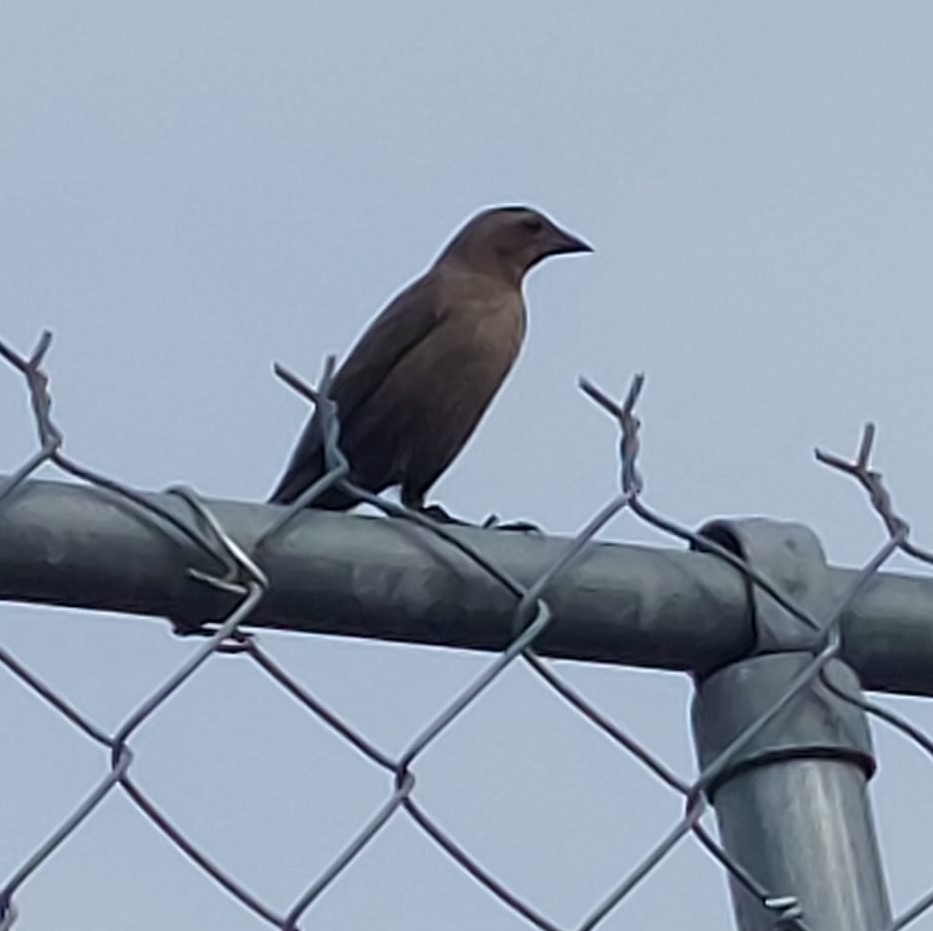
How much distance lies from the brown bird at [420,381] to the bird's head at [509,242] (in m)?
0.17

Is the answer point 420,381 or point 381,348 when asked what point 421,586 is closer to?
point 420,381

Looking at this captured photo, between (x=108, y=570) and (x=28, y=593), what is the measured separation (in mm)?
52

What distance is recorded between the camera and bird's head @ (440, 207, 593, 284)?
6.00 meters

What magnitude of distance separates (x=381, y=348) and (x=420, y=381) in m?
0.15

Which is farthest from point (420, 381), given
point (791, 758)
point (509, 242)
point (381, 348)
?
point (791, 758)

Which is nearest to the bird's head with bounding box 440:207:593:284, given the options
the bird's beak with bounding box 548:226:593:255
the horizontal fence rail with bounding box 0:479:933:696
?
the bird's beak with bounding box 548:226:593:255

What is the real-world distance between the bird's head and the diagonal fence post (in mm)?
3962

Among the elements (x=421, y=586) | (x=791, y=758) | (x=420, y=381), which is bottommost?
(x=420, y=381)

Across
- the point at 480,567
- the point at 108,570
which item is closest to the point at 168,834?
the point at 108,570

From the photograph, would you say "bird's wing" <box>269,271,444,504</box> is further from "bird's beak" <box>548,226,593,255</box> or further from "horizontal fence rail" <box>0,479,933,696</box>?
"horizontal fence rail" <box>0,479,933,696</box>

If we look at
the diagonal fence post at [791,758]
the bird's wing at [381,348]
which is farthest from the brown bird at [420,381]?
the diagonal fence post at [791,758]

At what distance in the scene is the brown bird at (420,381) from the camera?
5270 mm

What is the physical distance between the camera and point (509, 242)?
6.14m

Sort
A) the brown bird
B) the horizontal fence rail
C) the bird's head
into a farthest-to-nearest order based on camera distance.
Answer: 1. the bird's head
2. the brown bird
3. the horizontal fence rail
